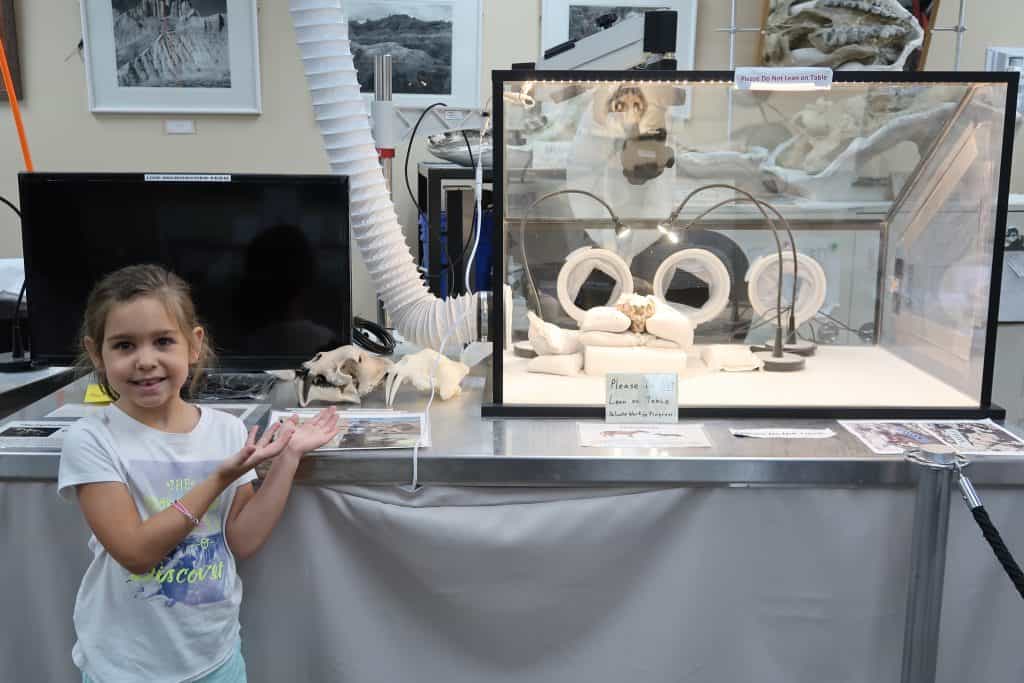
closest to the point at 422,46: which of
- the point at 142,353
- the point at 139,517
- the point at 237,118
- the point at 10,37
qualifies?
the point at 237,118

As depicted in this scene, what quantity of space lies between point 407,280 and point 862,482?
0.94 metres

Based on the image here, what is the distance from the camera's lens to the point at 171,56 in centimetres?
361

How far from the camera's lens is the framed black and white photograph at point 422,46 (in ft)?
11.9

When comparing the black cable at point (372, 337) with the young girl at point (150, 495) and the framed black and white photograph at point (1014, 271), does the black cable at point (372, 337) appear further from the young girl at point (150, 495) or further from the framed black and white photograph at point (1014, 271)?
the framed black and white photograph at point (1014, 271)

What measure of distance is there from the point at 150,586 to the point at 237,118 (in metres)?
2.88

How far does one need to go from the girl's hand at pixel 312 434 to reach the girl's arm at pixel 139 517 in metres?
0.12

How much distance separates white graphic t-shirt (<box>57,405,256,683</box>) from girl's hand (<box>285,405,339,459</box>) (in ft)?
0.33

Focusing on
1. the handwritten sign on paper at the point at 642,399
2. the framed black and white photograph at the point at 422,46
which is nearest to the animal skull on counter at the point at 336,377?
the handwritten sign on paper at the point at 642,399

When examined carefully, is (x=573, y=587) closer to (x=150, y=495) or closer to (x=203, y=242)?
(x=150, y=495)

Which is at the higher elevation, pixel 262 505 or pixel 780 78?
pixel 780 78

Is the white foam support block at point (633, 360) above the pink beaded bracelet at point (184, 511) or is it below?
above

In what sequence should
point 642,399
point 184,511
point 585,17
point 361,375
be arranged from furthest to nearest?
point 585,17 → point 361,375 → point 642,399 → point 184,511

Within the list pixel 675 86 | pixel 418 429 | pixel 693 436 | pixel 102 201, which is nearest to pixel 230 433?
pixel 418 429

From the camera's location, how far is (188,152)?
3.73 metres
